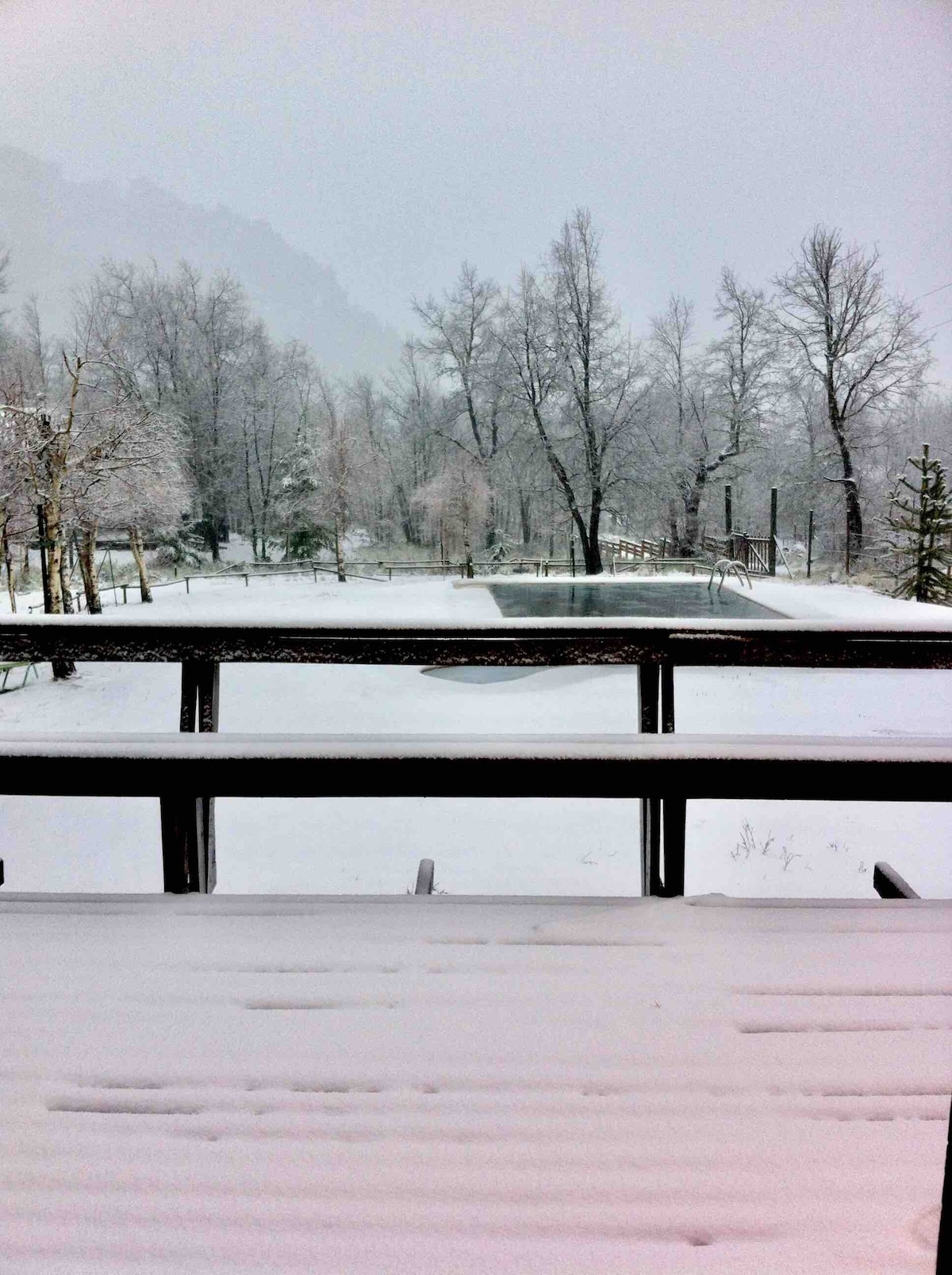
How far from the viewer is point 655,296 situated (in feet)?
77.4

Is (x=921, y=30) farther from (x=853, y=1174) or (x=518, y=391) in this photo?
(x=518, y=391)

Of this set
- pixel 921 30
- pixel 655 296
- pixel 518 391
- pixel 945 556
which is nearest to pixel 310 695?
pixel 921 30

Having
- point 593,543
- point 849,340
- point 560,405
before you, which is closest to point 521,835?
point 593,543

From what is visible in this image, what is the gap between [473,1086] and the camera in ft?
3.07

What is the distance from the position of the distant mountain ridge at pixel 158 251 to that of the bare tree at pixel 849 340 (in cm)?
1746

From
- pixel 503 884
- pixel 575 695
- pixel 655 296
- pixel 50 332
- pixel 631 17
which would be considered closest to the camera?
pixel 503 884

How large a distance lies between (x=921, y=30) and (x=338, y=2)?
6.51m

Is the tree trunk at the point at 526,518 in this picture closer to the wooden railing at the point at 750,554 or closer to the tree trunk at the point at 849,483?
the wooden railing at the point at 750,554

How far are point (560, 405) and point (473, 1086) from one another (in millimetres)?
21906

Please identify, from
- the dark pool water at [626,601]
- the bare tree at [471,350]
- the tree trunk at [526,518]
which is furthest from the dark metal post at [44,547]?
the tree trunk at [526,518]

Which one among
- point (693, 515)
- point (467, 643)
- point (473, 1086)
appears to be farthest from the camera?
point (693, 515)

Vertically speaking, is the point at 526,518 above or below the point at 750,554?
above

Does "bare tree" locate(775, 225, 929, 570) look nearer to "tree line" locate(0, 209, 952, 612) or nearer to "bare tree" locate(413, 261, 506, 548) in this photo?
"tree line" locate(0, 209, 952, 612)

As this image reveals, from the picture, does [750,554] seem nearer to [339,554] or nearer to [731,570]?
[731,570]
